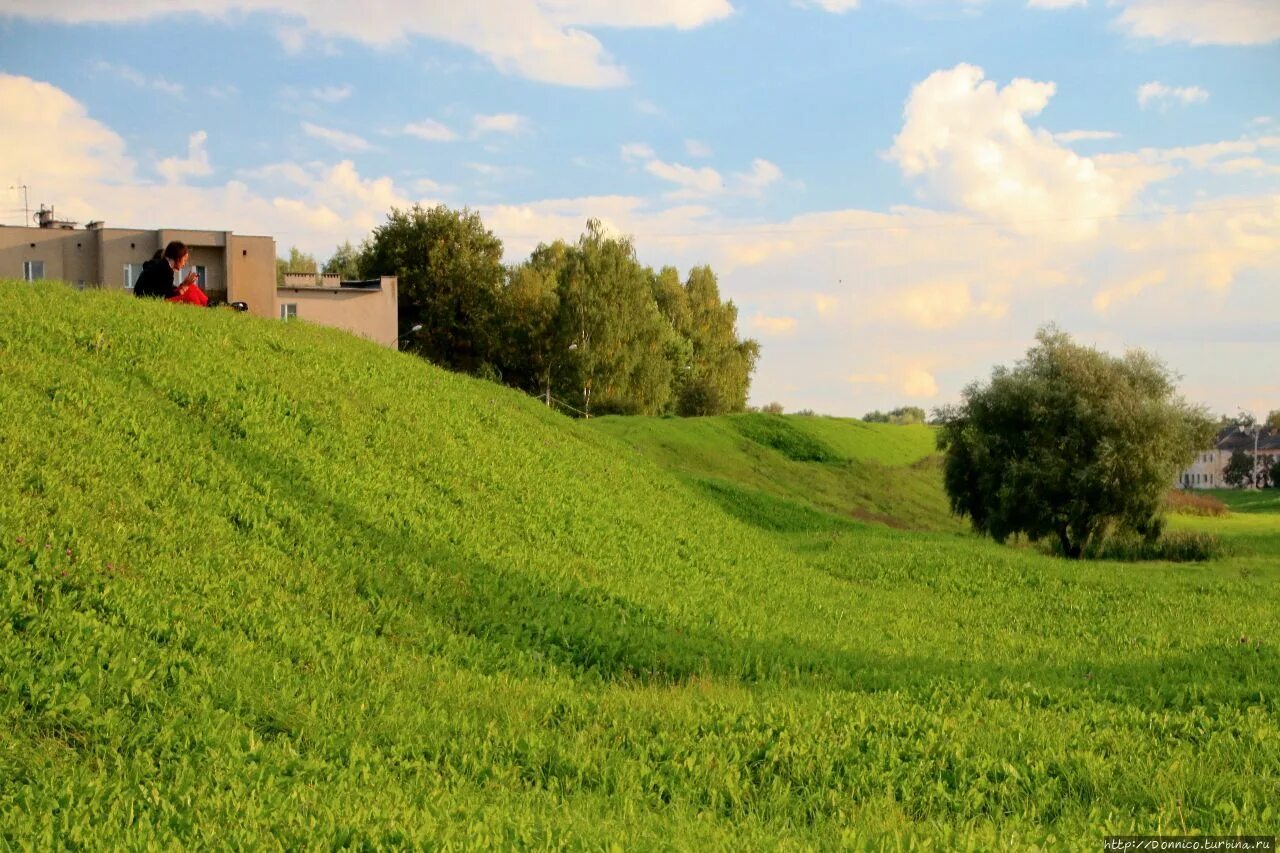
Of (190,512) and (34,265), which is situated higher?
(34,265)

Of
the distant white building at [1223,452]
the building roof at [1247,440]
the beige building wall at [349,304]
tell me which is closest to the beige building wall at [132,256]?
the beige building wall at [349,304]

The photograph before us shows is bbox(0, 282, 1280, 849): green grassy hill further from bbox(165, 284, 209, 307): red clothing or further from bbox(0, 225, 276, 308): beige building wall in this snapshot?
bbox(0, 225, 276, 308): beige building wall

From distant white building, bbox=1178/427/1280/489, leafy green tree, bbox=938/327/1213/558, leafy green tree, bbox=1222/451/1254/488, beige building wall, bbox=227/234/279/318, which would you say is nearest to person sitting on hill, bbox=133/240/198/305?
leafy green tree, bbox=938/327/1213/558

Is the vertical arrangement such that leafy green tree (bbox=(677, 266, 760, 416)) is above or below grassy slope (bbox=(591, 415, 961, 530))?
above

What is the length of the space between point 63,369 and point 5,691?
7.81 m

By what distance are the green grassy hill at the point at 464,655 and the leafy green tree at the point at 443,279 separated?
166 ft

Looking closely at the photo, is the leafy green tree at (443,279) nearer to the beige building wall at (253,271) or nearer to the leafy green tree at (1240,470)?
the beige building wall at (253,271)

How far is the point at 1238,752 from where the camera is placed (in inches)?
301

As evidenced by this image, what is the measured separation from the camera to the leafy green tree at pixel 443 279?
69875 millimetres

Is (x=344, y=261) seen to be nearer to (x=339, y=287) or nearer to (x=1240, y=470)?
(x=339, y=287)

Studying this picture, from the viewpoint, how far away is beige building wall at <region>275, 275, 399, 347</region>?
59.9 m

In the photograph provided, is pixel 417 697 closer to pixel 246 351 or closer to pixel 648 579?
pixel 648 579

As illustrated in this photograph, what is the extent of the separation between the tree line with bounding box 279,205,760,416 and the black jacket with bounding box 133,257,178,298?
4723 cm

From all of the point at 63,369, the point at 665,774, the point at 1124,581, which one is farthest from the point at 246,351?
the point at 1124,581
